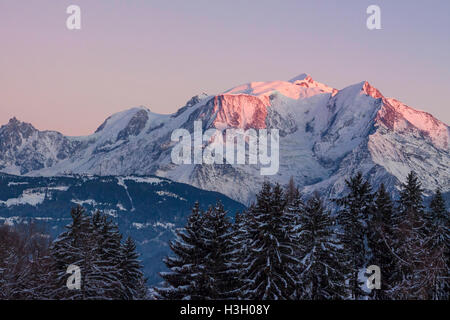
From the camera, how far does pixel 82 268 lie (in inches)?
2525

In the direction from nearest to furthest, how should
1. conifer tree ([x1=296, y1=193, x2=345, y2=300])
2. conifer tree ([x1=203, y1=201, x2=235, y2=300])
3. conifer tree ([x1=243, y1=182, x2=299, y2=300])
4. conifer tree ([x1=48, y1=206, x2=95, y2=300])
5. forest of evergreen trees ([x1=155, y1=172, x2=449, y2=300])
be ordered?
conifer tree ([x1=243, y1=182, x2=299, y2=300]) < forest of evergreen trees ([x1=155, y1=172, x2=449, y2=300]) < conifer tree ([x1=203, y1=201, x2=235, y2=300]) < conifer tree ([x1=296, y1=193, x2=345, y2=300]) < conifer tree ([x1=48, y1=206, x2=95, y2=300])

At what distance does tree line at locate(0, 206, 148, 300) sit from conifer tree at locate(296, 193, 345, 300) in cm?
1574

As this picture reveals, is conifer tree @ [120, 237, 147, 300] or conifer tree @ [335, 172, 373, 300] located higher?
conifer tree @ [335, 172, 373, 300]

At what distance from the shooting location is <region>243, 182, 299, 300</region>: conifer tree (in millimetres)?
55562

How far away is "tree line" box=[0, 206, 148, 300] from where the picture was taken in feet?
211

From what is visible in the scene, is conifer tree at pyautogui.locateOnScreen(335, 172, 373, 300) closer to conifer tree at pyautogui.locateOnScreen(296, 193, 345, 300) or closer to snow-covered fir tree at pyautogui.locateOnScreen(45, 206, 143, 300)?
conifer tree at pyautogui.locateOnScreen(296, 193, 345, 300)

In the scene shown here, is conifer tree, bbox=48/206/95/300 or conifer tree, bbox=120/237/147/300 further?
conifer tree, bbox=120/237/147/300

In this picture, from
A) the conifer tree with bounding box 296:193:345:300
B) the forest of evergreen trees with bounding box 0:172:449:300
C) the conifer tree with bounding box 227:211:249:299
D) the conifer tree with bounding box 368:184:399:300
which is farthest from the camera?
the conifer tree with bounding box 368:184:399:300

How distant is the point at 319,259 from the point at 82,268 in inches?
727

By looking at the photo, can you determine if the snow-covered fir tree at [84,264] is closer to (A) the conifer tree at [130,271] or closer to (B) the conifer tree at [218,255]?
(A) the conifer tree at [130,271]

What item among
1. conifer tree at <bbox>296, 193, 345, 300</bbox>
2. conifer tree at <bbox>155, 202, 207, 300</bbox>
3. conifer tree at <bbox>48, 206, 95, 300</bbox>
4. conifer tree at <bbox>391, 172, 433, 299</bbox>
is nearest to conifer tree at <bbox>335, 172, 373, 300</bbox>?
conifer tree at <bbox>391, 172, 433, 299</bbox>

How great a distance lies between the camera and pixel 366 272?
2675 inches

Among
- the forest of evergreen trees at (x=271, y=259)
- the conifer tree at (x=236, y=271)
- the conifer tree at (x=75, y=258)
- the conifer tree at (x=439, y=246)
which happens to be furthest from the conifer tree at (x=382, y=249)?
the conifer tree at (x=75, y=258)
